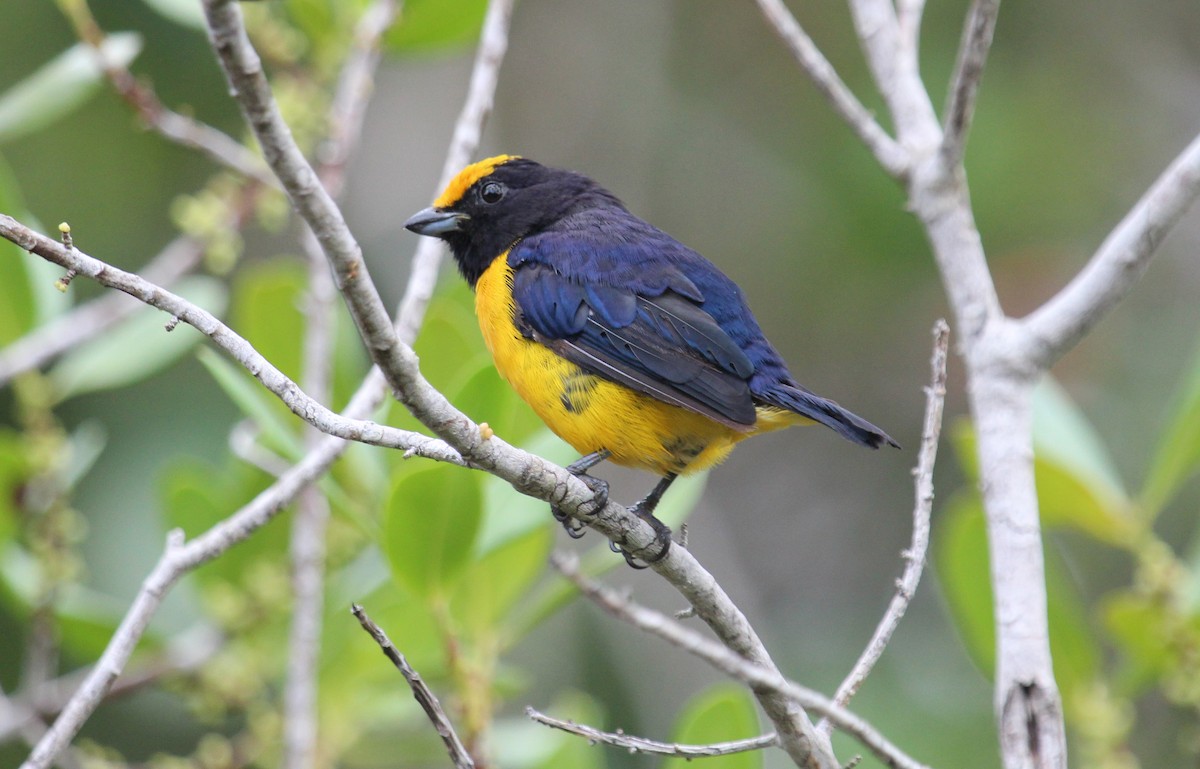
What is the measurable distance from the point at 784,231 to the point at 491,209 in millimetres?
3521

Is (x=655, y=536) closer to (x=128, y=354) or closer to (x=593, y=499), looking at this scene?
(x=593, y=499)

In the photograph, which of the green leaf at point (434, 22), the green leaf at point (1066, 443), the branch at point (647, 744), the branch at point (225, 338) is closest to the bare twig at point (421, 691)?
the branch at point (647, 744)

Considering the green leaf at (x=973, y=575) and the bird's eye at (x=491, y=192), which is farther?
the bird's eye at (x=491, y=192)

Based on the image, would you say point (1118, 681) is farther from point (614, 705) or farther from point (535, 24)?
point (535, 24)

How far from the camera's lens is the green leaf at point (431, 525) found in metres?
3.07

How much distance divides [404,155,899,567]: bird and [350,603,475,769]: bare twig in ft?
2.67

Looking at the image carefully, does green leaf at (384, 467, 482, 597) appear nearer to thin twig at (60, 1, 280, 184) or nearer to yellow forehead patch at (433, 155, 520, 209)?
thin twig at (60, 1, 280, 184)

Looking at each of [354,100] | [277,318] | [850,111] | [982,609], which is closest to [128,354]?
[277,318]

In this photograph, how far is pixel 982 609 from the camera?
12.0 ft

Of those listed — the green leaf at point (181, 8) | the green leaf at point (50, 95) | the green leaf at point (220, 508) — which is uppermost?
the green leaf at point (181, 8)

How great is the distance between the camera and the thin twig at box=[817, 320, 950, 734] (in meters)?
2.46

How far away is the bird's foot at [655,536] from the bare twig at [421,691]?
64 centimetres

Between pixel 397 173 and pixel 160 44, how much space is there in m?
1.27

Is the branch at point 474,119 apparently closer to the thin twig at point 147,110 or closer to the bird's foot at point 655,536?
the thin twig at point 147,110
